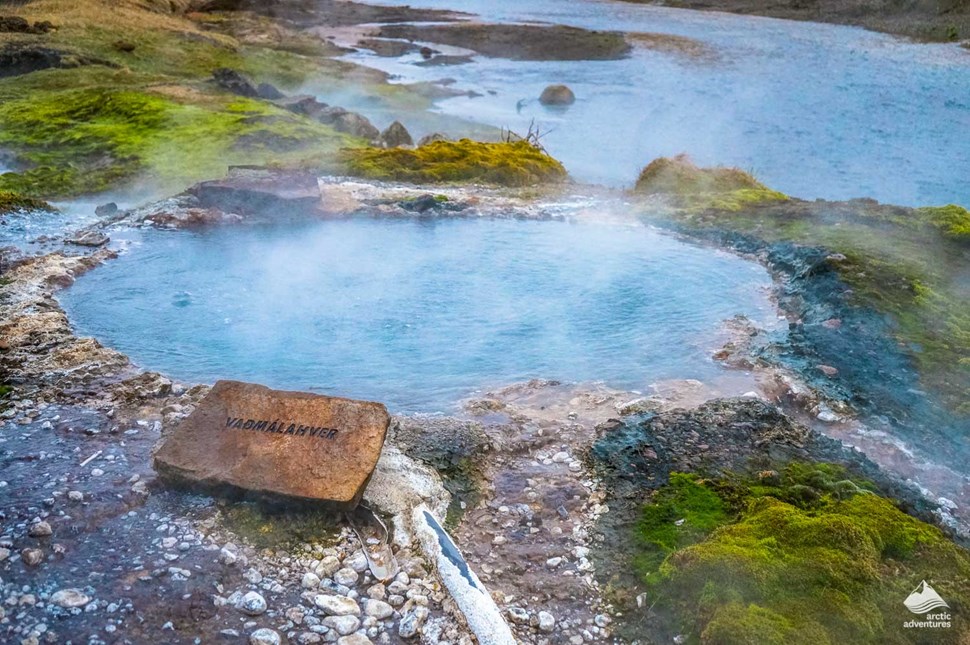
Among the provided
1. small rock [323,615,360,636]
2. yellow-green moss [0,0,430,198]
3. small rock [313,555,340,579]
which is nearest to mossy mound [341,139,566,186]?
yellow-green moss [0,0,430,198]

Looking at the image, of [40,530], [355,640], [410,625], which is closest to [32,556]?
[40,530]

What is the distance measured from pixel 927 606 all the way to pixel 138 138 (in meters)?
13.7

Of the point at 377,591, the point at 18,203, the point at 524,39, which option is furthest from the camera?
the point at 524,39

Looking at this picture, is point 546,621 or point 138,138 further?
point 138,138

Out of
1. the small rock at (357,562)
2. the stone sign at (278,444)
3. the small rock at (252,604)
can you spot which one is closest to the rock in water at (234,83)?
the stone sign at (278,444)

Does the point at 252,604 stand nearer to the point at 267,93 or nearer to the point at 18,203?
the point at 18,203

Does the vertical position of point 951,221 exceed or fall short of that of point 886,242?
it exceeds it

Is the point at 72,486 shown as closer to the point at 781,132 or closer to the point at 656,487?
the point at 656,487

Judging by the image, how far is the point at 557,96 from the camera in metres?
24.5

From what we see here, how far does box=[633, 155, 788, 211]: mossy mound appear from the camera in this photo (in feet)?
35.9

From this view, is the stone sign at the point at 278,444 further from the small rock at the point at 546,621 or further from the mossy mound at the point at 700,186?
the mossy mound at the point at 700,186

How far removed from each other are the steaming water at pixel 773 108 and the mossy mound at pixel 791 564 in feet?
42.6

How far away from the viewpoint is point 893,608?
3752 millimetres

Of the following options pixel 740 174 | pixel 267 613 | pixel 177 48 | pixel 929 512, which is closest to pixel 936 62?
pixel 740 174
